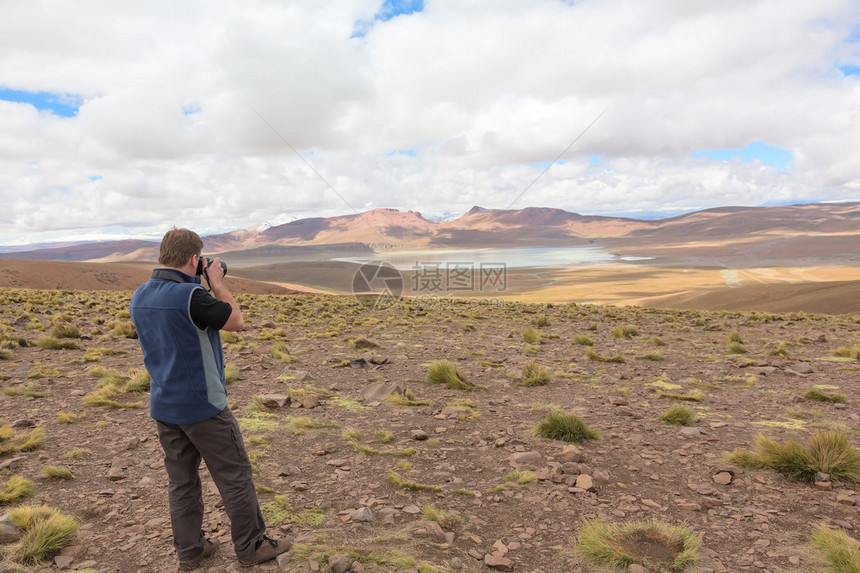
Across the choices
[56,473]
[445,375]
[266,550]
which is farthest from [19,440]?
[445,375]

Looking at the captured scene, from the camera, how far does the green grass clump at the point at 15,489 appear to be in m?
3.99

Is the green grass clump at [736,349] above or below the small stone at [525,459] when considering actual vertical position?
below

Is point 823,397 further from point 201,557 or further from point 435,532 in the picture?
point 201,557

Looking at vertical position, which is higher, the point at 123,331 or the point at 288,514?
the point at 123,331

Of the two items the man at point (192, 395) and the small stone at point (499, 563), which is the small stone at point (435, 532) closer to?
the small stone at point (499, 563)

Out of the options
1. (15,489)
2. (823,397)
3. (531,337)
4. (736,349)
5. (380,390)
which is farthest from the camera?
(531,337)

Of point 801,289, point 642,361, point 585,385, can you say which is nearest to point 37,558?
point 585,385

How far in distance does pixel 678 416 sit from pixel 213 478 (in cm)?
579

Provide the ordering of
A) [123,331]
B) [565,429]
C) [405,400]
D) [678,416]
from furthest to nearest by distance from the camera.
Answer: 1. [123,331]
2. [405,400]
3. [678,416]
4. [565,429]

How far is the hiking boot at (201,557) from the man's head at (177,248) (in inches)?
79.1

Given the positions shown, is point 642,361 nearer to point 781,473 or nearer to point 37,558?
point 781,473

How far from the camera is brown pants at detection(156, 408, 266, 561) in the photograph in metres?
3.12

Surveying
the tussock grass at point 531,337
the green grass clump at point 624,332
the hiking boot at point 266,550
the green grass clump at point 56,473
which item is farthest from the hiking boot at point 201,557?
the green grass clump at point 624,332

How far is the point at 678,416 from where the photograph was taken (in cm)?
623
